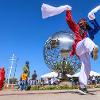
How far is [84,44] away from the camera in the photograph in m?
10.2

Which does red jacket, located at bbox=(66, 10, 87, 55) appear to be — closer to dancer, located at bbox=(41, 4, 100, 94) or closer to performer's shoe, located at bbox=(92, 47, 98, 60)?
dancer, located at bbox=(41, 4, 100, 94)

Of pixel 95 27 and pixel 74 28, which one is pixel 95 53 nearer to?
pixel 95 27

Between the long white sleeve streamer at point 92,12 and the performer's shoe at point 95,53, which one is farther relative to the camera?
the long white sleeve streamer at point 92,12

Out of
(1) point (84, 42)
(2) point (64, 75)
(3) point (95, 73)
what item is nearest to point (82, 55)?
(1) point (84, 42)

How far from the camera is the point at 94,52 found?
1003 cm

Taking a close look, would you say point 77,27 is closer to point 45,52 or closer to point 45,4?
point 45,4

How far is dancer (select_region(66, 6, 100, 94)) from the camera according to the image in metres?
10.1

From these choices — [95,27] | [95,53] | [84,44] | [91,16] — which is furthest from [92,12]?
[95,53]

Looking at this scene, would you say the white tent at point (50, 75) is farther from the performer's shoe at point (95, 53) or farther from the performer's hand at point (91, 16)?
the performer's shoe at point (95, 53)

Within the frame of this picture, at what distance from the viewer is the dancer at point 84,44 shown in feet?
33.2

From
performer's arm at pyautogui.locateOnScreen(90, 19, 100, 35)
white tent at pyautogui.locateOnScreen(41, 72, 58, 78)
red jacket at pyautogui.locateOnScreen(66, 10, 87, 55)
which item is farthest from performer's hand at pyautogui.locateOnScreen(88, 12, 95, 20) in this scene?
white tent at pyautogui.locateOnScreen(41, 72, 58, 78)

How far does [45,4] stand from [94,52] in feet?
8.19

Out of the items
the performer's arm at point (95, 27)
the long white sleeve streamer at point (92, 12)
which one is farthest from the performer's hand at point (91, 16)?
the performer's arm at point (95, 27)

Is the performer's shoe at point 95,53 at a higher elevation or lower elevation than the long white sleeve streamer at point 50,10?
lower
